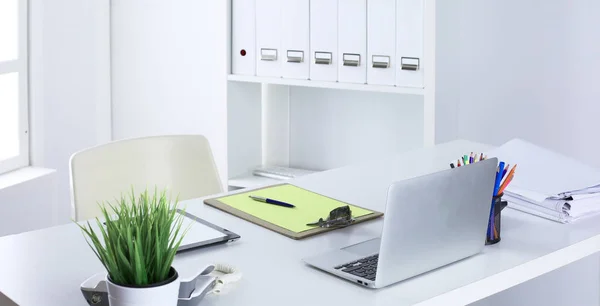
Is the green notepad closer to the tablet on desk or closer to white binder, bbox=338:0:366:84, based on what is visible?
the tablet on desk

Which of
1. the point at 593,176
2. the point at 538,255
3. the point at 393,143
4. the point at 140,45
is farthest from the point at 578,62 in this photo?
the point at 140,45

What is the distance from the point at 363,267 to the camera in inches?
54.0

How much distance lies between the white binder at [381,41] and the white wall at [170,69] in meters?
0.64

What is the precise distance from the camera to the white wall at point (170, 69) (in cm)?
339

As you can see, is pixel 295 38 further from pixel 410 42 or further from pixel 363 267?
pixel 363 267

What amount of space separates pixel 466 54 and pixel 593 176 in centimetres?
113

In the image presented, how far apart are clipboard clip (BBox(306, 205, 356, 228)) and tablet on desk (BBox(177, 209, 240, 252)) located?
0.58 feet

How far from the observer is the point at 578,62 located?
269cm

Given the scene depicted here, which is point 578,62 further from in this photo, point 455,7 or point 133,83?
point 133,83

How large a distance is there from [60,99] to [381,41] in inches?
56.6

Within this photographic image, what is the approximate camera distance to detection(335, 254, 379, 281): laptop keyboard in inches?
52.7

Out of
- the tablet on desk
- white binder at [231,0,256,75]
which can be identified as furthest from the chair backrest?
white binder at [231,0,256,75]

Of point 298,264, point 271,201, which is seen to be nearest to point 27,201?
point 271,201

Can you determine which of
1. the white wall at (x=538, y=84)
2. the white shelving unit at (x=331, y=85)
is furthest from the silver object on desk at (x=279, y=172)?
the white wall at (x=538, y=84)
